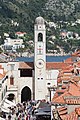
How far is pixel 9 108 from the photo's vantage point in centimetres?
5462

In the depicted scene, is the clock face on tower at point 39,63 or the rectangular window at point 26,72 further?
the rectangular window at point 26,72

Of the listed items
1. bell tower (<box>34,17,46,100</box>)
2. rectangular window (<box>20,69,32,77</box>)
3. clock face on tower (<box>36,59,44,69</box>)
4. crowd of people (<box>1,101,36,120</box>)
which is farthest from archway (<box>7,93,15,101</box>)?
crowd of people (<box>1,101,36,120</box>)

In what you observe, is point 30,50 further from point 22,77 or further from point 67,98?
point 67,98

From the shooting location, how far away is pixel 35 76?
2571 inches

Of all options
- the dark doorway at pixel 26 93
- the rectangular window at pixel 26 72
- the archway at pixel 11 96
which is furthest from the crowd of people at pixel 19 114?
the rectangular window at pixel 26 72

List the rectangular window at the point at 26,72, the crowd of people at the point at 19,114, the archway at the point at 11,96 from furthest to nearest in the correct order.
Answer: the rectangular window at the point at 26,72
the archway at the point at 11,96
the crowd of people at the point at 19,114

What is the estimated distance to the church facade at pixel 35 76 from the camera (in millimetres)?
64938

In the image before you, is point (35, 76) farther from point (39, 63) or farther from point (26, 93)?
point (26, 93)

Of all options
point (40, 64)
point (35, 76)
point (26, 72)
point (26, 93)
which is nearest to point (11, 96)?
point (26, 93)

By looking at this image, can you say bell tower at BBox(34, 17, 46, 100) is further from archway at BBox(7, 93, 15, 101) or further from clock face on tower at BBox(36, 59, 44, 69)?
archway at BBox(7, 93, 15, 101)

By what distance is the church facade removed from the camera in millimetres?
64938

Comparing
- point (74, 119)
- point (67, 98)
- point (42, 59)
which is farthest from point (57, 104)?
point (42, 59)

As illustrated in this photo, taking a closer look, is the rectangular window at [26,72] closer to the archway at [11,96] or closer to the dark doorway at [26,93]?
the dark doorway at [26,93]

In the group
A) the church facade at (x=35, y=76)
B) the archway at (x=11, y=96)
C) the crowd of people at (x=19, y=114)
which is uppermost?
the church facade at (x=35, y=76)
